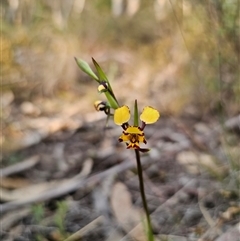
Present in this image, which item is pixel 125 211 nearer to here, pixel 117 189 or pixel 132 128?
pixel 117 189

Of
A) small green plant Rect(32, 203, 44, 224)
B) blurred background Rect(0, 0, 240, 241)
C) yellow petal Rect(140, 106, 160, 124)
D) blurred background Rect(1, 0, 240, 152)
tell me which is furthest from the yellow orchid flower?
blurred background Rect(1, 0, 240, 152)

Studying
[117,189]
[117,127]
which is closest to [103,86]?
[117,189]

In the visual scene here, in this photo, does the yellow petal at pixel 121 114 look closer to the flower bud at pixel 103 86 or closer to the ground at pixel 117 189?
the flower bud at pixel 103 86

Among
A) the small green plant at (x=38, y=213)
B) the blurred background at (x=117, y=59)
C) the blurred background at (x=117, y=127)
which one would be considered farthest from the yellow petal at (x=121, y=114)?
Answer: the blurred background at (x=117, y=59)

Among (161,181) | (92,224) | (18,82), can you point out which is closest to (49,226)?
(92,224)

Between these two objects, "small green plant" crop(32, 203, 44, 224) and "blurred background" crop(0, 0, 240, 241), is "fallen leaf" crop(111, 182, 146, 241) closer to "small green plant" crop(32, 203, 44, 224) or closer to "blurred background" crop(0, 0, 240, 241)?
"blurred background" crop(0, 0, 240, 241)

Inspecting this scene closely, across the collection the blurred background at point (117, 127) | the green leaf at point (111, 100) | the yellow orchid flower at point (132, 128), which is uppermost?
the blurred background at point (117, 127)

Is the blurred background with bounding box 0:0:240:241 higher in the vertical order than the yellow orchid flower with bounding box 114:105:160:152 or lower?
higher

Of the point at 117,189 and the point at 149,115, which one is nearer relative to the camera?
the point at 149,115
